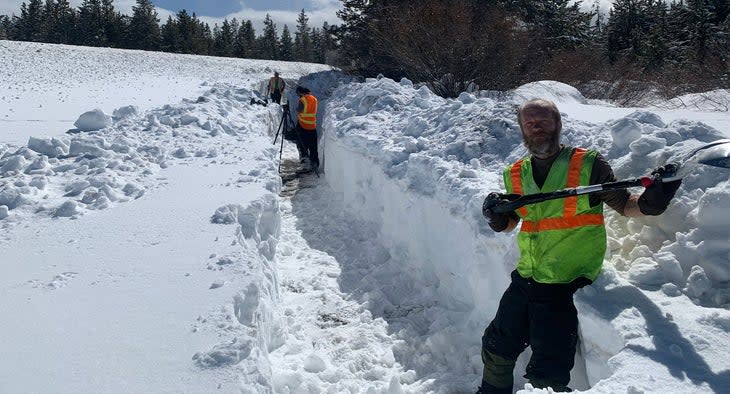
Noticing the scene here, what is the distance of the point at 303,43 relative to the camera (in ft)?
247

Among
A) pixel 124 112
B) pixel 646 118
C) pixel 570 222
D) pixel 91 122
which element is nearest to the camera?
pixel 570 222

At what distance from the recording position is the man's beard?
3117mm

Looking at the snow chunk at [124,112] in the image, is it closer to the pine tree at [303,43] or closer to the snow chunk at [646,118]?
the snow chunk at [646,118]

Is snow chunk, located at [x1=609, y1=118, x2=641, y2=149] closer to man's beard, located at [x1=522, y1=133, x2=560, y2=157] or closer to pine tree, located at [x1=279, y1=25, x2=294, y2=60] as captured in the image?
man's beard, located at [x1=522, y1=133, x2=560, y2=157]

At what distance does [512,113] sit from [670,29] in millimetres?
30581

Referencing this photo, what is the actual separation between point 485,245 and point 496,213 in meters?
1.39

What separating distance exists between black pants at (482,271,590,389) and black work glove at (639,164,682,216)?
0.62 metres

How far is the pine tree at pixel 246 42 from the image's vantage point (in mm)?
59188

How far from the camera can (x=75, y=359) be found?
276 centimetres

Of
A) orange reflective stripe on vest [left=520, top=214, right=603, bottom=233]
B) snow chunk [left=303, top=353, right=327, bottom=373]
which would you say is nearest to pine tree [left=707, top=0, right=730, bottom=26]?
orange reflective stripe on vest [left=520, top=214, right=603, bottom=233]

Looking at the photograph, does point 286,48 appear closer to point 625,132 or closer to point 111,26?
point 111,26

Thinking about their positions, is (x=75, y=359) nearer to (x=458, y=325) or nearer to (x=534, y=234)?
(x=534, y=234)

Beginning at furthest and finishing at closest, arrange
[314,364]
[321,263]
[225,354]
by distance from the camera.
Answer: [321,263], [314,364], [225,354]

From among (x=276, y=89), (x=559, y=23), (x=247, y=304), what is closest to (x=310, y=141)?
(x=276, y=89)
